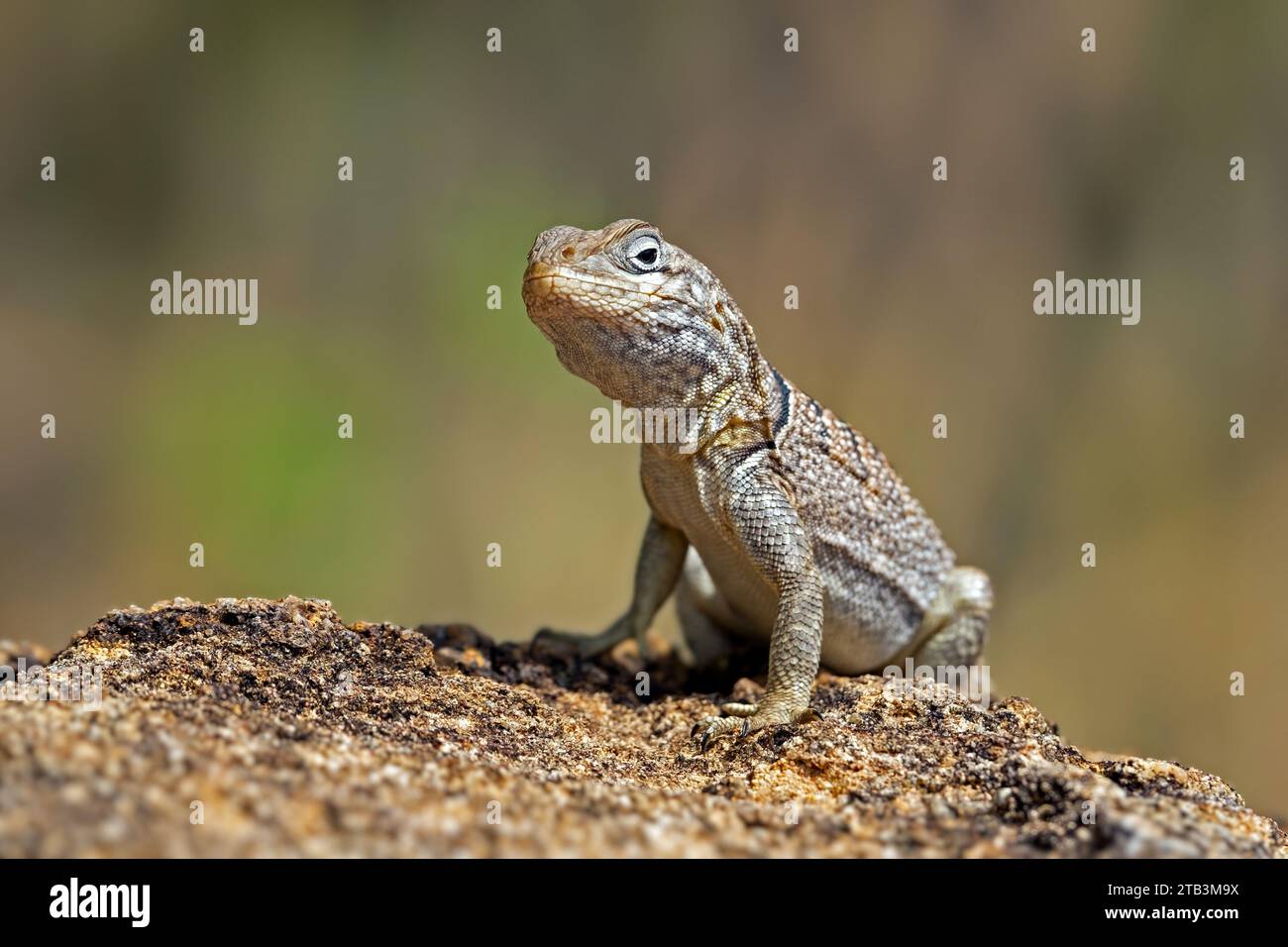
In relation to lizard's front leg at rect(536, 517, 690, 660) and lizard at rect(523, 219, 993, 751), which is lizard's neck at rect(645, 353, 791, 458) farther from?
lizard's front leg at rect(536, 517, 690, 660)

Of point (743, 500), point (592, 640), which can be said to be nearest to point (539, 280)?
point (743, 500)

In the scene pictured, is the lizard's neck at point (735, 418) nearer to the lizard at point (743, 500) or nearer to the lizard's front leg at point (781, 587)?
the lizard at point (743, 500)

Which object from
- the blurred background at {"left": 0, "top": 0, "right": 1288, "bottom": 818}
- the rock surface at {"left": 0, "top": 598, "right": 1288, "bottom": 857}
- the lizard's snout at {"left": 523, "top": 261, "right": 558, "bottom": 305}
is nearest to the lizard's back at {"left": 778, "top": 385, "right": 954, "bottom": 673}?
the rock surface at {"left": 0, "top": 598, "right": 1288, "bottom": 857}

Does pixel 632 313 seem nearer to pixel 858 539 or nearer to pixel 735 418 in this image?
pixel 735 418

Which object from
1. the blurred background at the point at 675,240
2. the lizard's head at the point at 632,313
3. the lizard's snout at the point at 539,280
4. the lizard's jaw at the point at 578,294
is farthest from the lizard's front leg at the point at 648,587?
the blurred background at the point at 675,240

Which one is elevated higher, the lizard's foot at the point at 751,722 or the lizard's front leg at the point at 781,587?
the lizard's front leg at the point at 781,587

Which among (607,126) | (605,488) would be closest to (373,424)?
(605,488)
